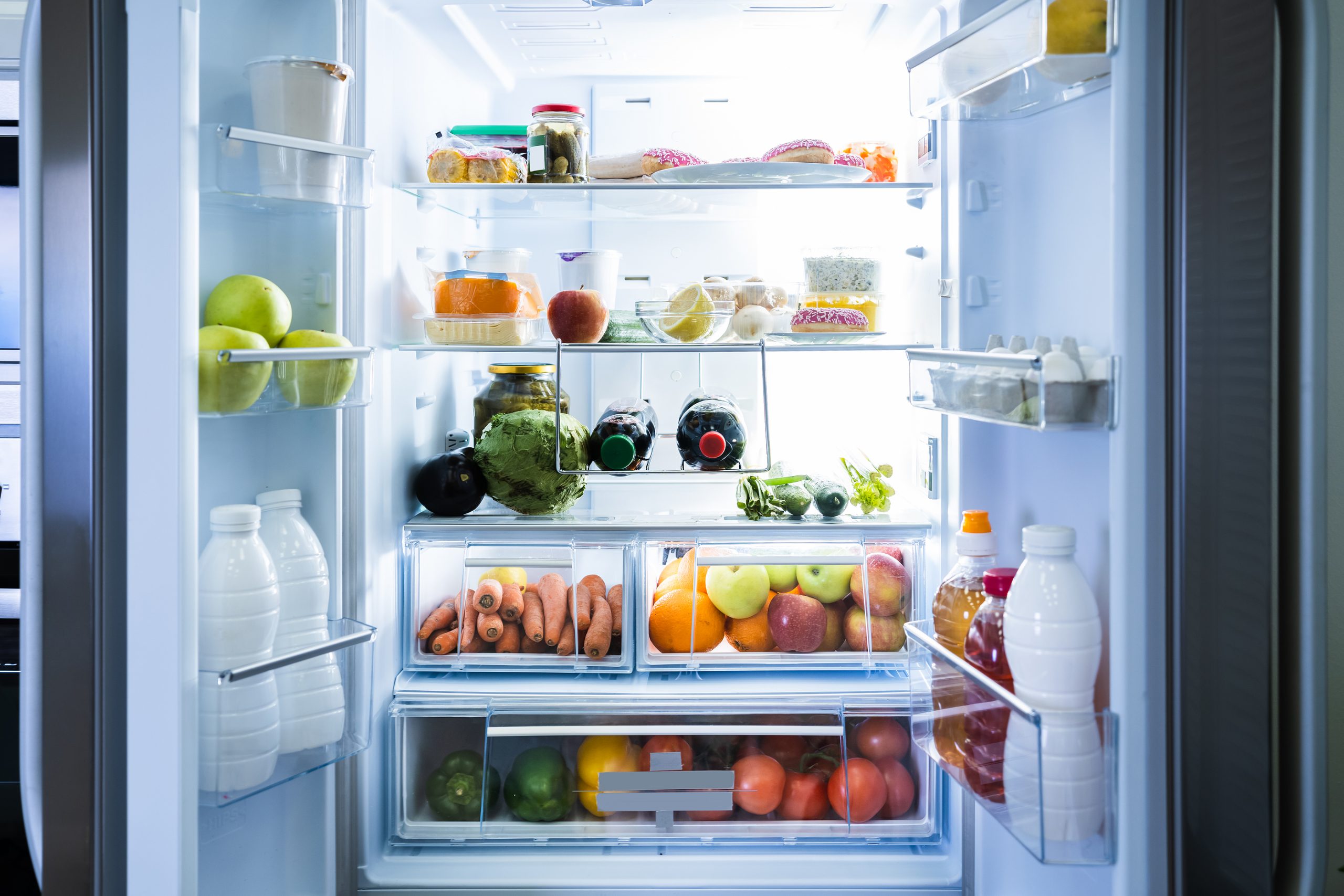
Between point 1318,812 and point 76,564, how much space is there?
1.19m

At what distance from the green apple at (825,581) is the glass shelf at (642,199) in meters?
0.62

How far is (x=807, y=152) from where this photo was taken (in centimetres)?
150

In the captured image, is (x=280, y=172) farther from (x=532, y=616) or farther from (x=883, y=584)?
(x=883, y=584)

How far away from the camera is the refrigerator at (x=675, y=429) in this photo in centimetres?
84

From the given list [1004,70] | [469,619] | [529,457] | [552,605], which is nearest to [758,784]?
[552,605]

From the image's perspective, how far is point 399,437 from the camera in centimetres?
160

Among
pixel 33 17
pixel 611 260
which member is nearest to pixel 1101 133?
pixel 611 260

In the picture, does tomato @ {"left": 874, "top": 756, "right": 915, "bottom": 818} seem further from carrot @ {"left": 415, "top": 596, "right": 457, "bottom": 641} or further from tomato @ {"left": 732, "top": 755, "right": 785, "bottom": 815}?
carrot @ {"left": 415, "top": 596, "right": 457, "bottom": 641}

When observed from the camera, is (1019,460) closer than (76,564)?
No

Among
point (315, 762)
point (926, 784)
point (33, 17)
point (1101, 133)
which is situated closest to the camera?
point (33, 17)

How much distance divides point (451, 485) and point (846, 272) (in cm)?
75

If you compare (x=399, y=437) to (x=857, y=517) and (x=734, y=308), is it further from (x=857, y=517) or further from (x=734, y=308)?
(x=857, y=517)

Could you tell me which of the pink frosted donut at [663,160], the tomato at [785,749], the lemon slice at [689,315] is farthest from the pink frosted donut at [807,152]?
the tomato at [785,749]

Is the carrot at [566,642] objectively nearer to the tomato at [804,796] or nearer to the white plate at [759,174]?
the tomato at [804,796]
